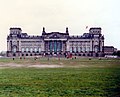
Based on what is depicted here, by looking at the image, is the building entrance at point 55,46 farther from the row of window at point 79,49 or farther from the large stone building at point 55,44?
the row of window at point 79,49

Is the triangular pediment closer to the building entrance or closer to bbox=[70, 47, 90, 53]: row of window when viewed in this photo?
the building entrance

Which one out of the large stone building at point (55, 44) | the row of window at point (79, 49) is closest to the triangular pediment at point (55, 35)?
the large stone building at point (55, 44)

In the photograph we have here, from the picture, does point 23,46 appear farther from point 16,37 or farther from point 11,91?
point 11,91

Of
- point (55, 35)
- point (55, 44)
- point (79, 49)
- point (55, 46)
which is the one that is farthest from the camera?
point (79, 49)

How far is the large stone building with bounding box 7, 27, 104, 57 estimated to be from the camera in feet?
484

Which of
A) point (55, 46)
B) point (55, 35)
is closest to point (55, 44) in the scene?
point (55, 46)

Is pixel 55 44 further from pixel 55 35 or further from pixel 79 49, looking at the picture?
pixel 79 49

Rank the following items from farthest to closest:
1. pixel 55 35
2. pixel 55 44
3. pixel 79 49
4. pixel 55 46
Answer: pixel 79 49 < pixel 55 44 < pixel 55 35 < pixel 55 46

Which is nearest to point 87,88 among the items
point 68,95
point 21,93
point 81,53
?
point 68,95

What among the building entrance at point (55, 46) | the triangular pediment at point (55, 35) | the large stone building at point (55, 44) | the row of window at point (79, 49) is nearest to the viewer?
the building entrance at point (55, 46)

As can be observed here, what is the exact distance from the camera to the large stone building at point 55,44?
484 ft

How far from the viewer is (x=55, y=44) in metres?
148

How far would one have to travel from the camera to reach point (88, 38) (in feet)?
488

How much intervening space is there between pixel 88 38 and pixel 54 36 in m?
17.3
